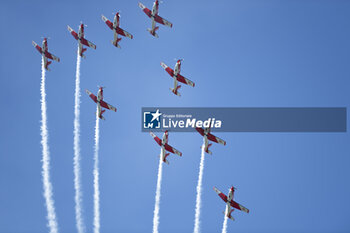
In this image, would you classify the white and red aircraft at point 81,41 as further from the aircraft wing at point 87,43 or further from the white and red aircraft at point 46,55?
the white and red aircraft at point 46,55

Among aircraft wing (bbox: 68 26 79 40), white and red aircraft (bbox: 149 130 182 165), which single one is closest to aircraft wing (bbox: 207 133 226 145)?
white and red aircraft (bbox: 149 130 182 165)

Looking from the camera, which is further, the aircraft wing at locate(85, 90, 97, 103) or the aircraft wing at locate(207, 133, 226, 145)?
the aircraft wing at locate(85, 90, 97, 103)

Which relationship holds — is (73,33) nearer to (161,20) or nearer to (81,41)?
(81,41)

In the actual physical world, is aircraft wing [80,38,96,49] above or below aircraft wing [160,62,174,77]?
above

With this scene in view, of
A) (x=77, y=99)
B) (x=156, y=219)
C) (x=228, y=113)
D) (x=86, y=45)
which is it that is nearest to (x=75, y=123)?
(x=77, y=99)

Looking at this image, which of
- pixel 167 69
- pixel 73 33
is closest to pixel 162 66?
pixel 167 69

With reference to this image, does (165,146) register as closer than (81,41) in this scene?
Yes

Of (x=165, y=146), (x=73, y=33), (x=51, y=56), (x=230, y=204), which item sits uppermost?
(x=73, y=33)

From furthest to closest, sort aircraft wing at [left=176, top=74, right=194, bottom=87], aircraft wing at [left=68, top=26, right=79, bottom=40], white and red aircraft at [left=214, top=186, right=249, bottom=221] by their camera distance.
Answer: aircraft wing at [left=68, top=26, right=79, bottom=40] < aircraft wing at [left=176, top=74, right=194, bottom=87] < white and red aircraft at [left=214, top=186, right=249, bottom=221]

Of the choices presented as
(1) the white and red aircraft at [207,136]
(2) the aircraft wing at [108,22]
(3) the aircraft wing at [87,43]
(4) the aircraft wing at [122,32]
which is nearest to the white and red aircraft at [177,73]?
(4) the aircraft wing at [122,32]

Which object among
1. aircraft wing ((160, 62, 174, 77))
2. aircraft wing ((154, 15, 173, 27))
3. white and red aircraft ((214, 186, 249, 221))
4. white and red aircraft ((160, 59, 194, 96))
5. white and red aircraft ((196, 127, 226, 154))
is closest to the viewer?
white and red aircraft ((196, 127, 226, 154))

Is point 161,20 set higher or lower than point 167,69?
higher

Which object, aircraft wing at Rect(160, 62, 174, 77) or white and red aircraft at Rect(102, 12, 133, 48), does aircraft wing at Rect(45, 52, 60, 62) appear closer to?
white and red aircraft at Rect(102, 12, 133, 48)

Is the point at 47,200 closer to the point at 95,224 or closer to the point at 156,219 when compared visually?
the point at 95,224
